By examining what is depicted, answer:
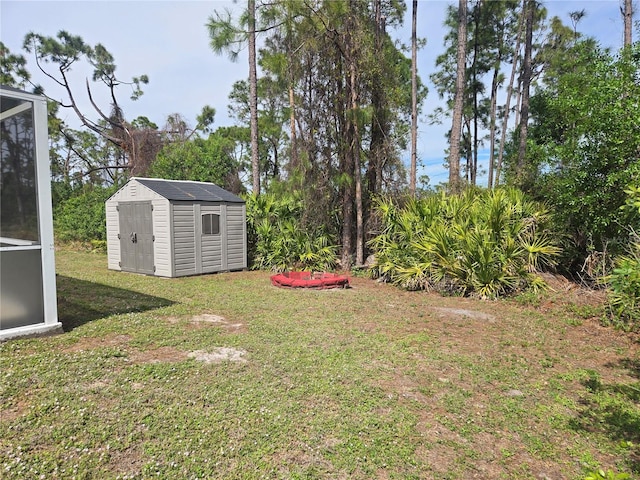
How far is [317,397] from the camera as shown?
3.10 metres

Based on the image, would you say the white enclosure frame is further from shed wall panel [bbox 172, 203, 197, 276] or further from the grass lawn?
shed wall panel [bbox 172, 203, 197, 276]

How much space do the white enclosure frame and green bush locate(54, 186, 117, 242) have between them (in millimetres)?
11590

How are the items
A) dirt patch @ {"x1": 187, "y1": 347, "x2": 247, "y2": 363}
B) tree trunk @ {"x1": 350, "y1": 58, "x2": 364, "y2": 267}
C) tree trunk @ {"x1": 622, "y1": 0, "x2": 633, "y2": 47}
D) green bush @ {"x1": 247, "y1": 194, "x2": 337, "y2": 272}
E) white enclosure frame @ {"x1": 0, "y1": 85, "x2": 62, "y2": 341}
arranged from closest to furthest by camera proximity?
dirt patch @ {"x1": 187, "y1": 347, "x2": 247, "y2": 363} → white enclosure frame @ {"x1": 0, "y1": 85, "x2": 62, "y2": 341} → tree trunk @ {"x1": 350, "y1": 58, "x2": 364, "y2": 267} → green bush @ {"x1": 247, "y1": 194, "x2": 337, "y2": 272} → tree trunk @ {"x1": 622, "y1": 0, "x2": 633, "y2": 47}

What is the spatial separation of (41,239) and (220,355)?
7.52 ft

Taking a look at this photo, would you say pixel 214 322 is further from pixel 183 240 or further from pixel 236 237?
pixel 236 237

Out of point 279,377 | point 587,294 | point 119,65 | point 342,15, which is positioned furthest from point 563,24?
point 119,65

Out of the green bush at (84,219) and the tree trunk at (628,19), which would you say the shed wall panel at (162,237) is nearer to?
the green bush at (84,219)

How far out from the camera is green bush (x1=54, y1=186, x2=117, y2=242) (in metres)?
14.9

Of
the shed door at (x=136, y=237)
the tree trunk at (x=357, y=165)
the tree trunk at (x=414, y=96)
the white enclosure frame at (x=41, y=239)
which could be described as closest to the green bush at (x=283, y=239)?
the tree trunk at (x=357, y=165)

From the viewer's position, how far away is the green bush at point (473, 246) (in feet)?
23.0

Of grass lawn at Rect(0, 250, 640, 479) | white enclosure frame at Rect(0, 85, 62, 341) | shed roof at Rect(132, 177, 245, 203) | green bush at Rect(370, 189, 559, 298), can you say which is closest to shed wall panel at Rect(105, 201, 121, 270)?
shed roof at Rect(132, 177, 245, 203)

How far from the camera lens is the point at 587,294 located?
248 inches

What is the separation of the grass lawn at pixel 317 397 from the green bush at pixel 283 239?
4.50 meters

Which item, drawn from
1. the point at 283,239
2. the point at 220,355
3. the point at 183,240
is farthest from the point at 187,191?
the point at 220,355
